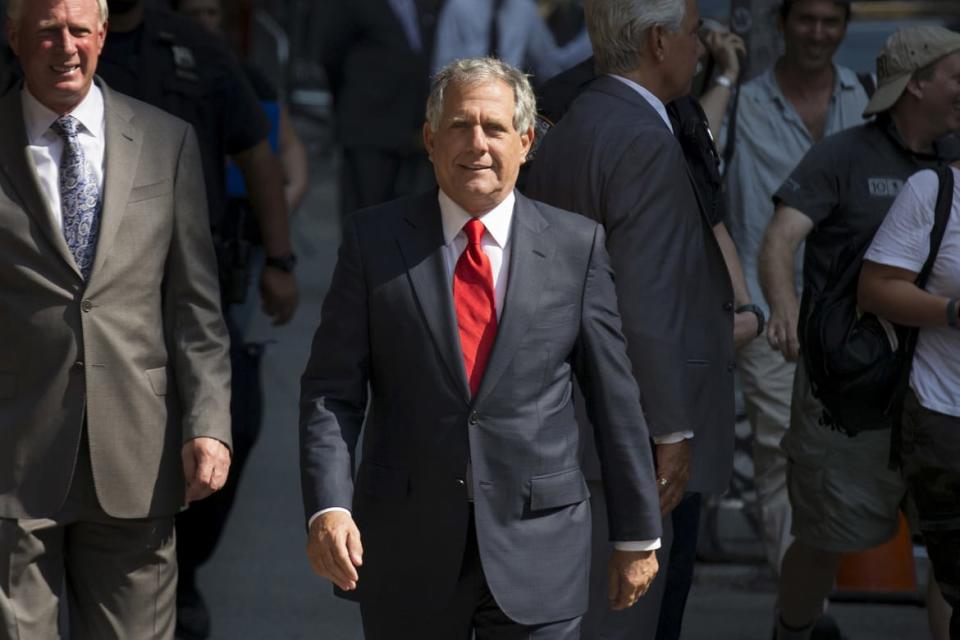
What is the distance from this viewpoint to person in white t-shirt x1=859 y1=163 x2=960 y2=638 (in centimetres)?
488

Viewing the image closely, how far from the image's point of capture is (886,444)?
556cm

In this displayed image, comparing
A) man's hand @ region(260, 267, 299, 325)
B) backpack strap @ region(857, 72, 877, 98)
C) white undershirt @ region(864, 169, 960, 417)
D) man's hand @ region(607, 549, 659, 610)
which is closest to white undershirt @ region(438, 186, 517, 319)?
man's hand @ region(607, 549, 659, 610)

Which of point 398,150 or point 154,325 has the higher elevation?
point 154,325

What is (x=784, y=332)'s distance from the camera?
19.0 ft

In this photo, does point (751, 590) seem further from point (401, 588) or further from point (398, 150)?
point (398, 150)

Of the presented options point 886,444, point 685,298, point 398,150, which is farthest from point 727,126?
point 398,150

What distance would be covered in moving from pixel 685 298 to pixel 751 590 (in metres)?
2.65

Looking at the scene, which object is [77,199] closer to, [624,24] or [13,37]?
[13,37]

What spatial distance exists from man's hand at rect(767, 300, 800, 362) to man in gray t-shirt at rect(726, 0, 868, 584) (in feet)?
2.19

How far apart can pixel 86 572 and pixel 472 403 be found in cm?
125

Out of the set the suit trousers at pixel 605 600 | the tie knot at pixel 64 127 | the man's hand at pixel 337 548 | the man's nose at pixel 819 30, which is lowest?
the suit trousers at pixel 605 600

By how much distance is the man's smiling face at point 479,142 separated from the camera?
3.99m

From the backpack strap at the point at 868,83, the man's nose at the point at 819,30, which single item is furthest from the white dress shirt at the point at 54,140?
the backpack strap at the point at 868,83

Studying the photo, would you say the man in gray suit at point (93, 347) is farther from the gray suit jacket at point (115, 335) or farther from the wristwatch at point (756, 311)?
the wristwatch at point (756, 311)
